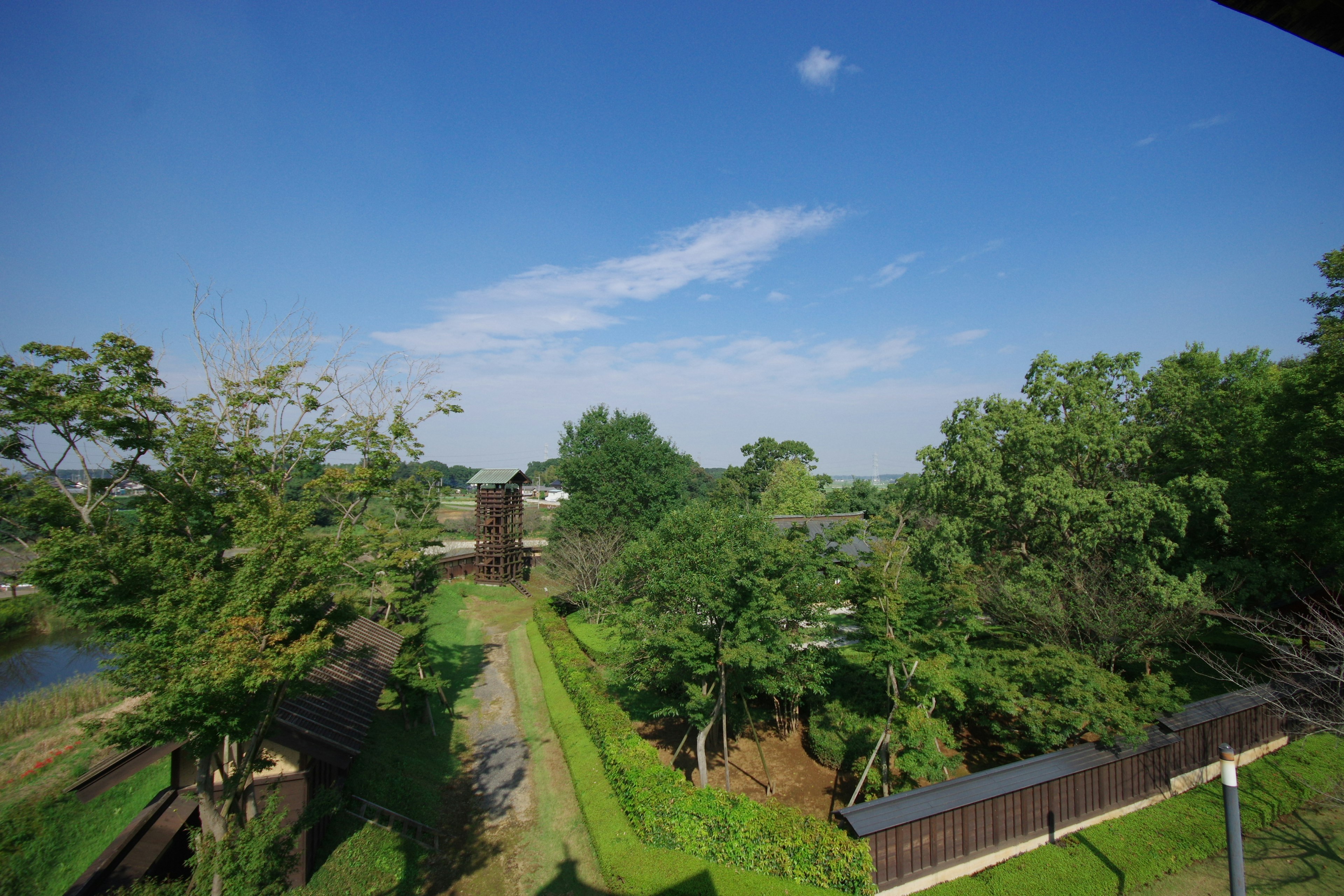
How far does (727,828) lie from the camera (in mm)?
8797

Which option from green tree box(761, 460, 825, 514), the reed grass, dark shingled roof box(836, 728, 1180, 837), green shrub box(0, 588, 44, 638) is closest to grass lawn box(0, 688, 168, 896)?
the reed grass

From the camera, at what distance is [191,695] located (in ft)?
18.2

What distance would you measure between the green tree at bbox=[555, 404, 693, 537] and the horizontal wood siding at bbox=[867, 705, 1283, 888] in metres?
20.9

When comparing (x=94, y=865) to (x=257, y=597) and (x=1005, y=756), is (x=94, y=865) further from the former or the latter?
(x=1005, y=756)

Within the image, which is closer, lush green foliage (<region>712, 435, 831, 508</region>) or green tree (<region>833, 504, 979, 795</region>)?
green tree (<region>833, 504, 979, 795</region>)

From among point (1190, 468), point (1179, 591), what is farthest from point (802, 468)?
point (1179, 591)

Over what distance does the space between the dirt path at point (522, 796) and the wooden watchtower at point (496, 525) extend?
12.6 metres

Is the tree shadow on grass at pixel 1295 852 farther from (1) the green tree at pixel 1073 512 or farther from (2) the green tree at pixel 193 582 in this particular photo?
(2) the green tree at pixel 193 582

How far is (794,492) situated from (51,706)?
38431 millimetres

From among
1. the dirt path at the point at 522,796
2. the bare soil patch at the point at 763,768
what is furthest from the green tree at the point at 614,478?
the bare soil patch at the point at 763,768

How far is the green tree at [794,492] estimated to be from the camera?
4134 cm

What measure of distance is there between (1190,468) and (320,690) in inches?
886

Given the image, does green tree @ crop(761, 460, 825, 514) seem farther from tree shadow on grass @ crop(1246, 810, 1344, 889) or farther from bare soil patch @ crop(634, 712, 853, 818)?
tree shadow on grass @ crop(1246, 810, 1344, 889)

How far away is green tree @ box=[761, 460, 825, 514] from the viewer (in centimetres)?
4134
